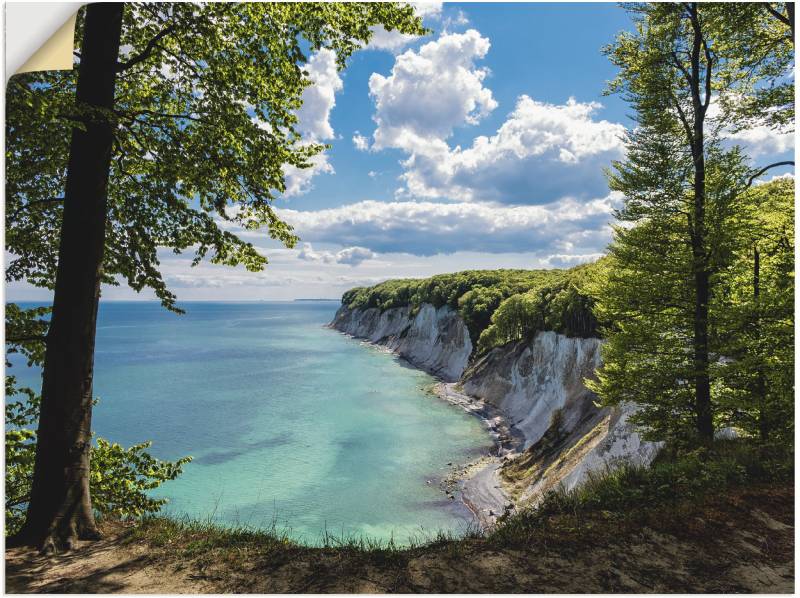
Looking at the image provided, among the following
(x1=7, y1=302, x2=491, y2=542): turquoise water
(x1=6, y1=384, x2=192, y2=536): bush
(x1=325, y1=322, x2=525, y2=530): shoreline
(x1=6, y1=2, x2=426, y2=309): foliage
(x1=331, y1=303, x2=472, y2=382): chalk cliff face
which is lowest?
(x1=7, y1=302, x2=491, y2=542): turquoise water

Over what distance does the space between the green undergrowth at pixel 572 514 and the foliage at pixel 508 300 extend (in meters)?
8.11

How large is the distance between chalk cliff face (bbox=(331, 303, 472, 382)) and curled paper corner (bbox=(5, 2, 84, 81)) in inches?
2357

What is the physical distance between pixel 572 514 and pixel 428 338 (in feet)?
238

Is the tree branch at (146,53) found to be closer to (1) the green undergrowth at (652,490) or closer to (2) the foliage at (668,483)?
(1) the green undergrowth at (652,490)

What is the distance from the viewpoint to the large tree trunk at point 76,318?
566 centimetres

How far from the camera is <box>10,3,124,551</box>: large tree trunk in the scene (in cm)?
566

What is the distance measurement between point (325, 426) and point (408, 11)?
40588mm

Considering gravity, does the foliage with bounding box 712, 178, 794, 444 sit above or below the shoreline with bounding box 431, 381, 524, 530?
above

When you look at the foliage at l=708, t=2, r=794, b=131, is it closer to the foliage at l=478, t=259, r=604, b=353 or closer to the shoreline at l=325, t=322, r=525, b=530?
the shoreline at l=325, t=322, r=525, b=530

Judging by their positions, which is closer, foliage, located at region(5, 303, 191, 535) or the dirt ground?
the dirt ground

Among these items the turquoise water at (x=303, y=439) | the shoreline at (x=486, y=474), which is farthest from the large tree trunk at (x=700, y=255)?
the turquoise water at (x=303, y=439)

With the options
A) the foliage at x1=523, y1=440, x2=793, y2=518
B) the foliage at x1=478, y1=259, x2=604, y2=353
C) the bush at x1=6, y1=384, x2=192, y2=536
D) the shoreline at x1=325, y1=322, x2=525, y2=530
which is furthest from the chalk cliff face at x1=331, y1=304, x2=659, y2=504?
the bush at x1=6, y1=384, x2=192, y2=536

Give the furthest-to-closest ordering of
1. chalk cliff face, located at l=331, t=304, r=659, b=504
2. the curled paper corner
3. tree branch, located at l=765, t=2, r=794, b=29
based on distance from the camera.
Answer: chalk cliff face, located at l=331, t=304, r=659, b=504 < tree branch, located at l=765, t=2, r=794, b=29 < the curled paper corner

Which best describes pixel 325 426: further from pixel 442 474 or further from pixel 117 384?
pixel 117 384
